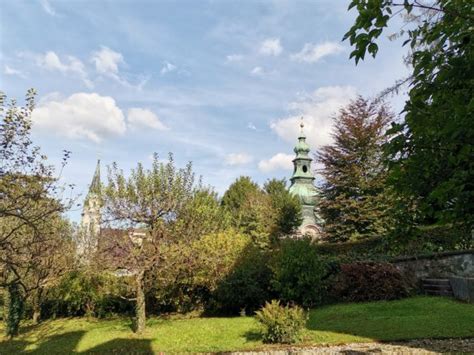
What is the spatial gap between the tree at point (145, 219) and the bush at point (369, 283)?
6.09 metres

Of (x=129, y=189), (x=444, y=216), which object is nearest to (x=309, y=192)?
(x=129, y=189)

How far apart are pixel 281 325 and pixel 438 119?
687cm

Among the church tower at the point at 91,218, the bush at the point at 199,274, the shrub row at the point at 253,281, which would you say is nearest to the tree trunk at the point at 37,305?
the shrub row at the point at 253,281

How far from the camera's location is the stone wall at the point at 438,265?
50.9ft

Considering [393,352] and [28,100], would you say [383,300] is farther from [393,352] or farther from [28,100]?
[28,100]

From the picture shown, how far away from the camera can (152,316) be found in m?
15.5

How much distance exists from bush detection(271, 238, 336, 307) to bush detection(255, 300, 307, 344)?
4.54 metres

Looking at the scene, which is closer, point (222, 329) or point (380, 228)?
point (222, 329)

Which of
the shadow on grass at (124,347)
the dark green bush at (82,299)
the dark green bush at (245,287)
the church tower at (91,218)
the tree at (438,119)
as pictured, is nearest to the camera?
the tree at (438,119)

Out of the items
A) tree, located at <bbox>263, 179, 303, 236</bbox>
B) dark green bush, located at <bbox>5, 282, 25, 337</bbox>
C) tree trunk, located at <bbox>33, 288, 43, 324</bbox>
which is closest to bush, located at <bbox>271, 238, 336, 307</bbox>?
dark green bush, located at <bbox>5, 282, 25, 337</bbox>

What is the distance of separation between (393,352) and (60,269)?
12050 mm

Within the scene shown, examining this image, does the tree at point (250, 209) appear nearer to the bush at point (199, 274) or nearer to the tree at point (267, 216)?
the tree at point (267, 216)

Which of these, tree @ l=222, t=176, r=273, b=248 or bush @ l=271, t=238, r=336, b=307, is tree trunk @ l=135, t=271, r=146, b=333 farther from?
tree @ l=222, t=176, r=273, b=248

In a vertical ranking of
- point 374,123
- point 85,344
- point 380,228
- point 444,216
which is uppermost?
point 374,123
